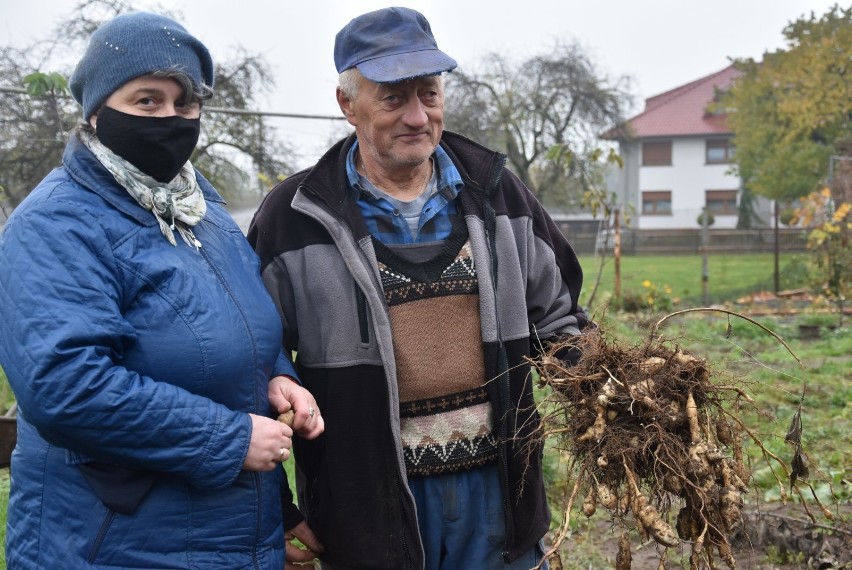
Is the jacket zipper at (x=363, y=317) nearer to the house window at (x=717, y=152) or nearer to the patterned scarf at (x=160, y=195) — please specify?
the patterned scarf at (x=160, y=195)

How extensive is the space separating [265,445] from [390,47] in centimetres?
Answer: 109

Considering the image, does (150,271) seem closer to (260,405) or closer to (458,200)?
(260,405)

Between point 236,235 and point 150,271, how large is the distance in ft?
1.30

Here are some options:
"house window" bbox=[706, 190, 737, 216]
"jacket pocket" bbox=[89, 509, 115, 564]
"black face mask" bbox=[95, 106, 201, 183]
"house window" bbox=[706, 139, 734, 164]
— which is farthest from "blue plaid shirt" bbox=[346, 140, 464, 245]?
"house window" bbox=[706, 139, 734, 164]

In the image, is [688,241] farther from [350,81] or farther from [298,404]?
→ [298,404]

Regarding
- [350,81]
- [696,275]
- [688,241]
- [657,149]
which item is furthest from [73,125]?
[657,149]

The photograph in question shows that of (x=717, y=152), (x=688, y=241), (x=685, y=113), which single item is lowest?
(x=688, y=241)

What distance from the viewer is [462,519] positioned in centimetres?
236

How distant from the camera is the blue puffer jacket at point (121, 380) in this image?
1656 mm

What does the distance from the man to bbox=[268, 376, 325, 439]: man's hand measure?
137mm

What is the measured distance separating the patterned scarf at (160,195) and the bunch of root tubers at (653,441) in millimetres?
961

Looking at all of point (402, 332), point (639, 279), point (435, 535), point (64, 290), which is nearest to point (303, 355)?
point (402, 332)

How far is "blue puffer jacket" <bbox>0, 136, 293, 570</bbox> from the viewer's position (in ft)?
5.43

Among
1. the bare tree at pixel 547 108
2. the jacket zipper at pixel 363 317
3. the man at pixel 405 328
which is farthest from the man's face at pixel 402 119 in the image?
the bare tree at pixel 547 108
